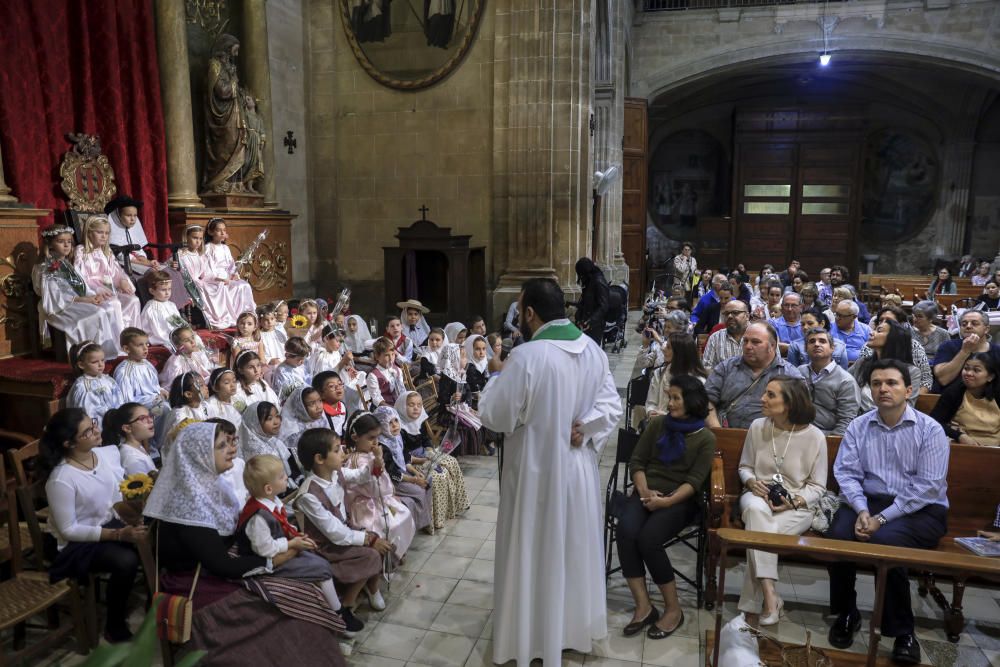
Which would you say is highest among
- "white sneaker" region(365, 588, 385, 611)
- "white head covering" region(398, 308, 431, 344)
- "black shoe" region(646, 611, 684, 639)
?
"white head covering" region(398, 308, 431, 344)

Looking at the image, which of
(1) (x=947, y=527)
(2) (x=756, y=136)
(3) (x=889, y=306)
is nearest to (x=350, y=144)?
(3) (x=889, y=306)

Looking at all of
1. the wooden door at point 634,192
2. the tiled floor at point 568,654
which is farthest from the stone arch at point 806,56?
the tiled floor at point 568,654

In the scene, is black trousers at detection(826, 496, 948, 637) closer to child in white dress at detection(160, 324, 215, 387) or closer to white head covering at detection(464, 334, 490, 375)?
white head covering at detection(464, 334, 490, 375)

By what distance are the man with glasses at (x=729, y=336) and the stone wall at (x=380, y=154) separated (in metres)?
5.92

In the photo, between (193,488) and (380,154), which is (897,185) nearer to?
(380,154)

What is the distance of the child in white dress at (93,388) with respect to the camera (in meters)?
5.04

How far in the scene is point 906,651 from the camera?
356 cm

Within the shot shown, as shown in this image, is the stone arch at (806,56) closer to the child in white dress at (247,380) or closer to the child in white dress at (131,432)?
the child in white dress at (247,380)

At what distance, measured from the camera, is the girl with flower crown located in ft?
19.9

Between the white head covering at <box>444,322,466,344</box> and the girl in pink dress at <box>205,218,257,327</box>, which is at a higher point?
the girl in pink dress at <box>205,218,257,327</box>

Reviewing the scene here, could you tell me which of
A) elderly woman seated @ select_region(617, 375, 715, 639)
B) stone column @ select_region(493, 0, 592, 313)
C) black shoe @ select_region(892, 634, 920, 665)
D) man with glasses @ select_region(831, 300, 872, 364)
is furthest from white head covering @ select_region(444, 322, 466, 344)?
black shoe @ select_region(892, 634, 920, 665)

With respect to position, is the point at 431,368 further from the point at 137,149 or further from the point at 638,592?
the point at 137,149

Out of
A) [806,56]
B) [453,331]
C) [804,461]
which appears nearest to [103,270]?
[453,331]

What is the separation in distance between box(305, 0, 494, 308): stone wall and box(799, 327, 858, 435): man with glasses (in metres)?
7.42
